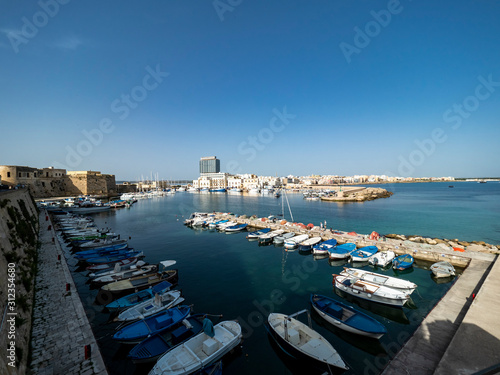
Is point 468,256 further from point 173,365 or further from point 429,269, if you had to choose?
point 173,365

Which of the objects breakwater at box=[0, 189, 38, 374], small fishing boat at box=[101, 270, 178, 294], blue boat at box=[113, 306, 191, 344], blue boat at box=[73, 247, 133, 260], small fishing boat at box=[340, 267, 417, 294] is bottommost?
small fishing boat at box=[340, 267, 417, 294]

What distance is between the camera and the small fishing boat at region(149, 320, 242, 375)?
7.84m

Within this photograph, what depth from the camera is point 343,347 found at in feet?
34.0

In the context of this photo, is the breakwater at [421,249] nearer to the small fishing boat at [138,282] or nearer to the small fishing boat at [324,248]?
the small fishing boat at [324,248]

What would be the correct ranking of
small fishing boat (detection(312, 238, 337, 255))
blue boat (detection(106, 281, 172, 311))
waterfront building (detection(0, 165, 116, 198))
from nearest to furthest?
blue boat (detection(106, 281, 172, 311)) < small fishing boat (detection(312, 238, 337, 255)) < waterfront building (detection(0, 165, 116, 198))

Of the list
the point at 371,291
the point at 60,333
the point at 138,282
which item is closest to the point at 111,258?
the point at 138,282

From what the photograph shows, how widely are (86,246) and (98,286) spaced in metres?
11.0

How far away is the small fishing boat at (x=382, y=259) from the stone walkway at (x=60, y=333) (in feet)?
66.0

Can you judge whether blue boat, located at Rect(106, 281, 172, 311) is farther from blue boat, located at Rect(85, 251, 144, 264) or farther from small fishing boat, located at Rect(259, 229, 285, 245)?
small fishing boat, located at Rect(259, 229, 285, 245)

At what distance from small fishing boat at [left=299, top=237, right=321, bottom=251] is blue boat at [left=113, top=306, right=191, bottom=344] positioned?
15.1m

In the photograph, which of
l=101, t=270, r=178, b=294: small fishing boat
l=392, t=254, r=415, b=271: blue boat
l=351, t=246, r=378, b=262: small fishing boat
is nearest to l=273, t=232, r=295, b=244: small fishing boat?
l=351, t=246, r=378, b=262: small fishing boat

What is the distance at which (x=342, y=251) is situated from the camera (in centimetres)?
2138

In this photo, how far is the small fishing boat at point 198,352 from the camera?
7.84 m

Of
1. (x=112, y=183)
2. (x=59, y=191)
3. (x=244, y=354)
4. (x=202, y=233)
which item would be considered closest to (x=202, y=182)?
(x=112, y=183)
